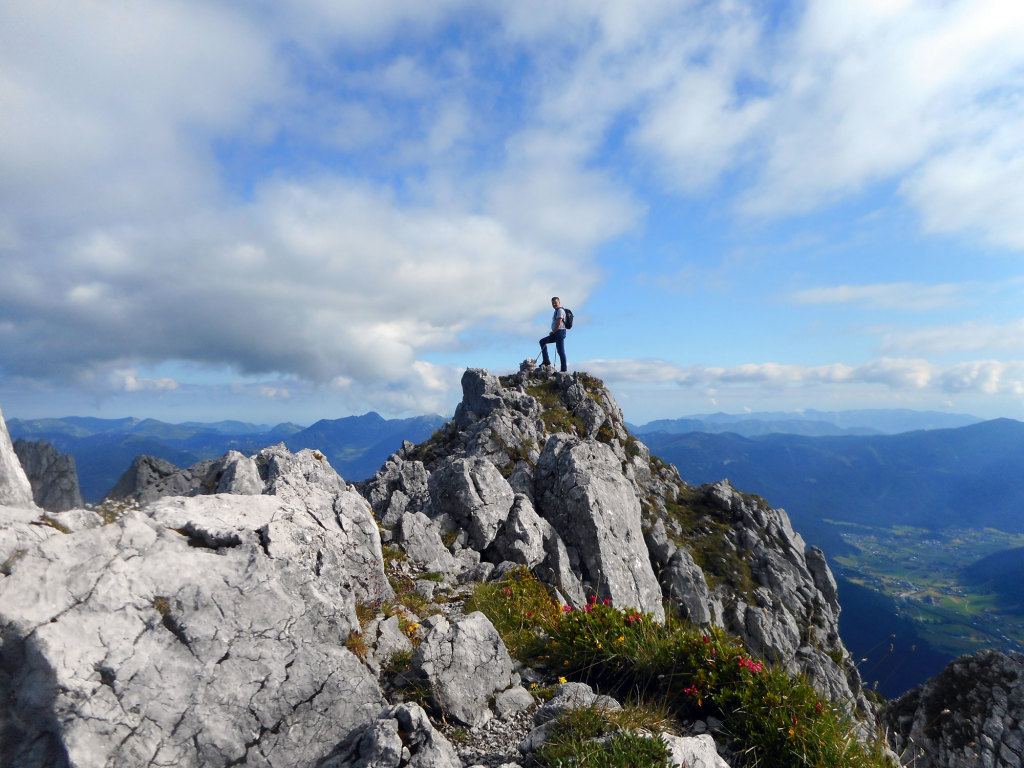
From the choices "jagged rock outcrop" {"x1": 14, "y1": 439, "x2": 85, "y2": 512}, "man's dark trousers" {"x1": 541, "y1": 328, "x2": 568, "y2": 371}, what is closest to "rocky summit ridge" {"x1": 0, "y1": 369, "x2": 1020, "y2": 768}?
"man's dark trousers" {"x1": 541, "y1": 328, "x2": 568, "y2": 371}

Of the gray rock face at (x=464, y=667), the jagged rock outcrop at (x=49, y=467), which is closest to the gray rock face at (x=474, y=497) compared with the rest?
the gray rock face at (x=464, y=667)

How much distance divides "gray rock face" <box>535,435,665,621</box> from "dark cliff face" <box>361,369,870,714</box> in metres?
0.08

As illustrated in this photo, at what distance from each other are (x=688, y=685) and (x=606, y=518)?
54.6ft

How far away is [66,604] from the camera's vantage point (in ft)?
22.2

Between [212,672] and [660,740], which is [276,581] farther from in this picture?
[660,740]

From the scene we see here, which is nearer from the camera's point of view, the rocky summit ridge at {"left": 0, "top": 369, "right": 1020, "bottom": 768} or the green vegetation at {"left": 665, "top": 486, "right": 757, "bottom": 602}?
the rocky summit ridge at {"left": 0, "top": 369, "right": 1020, "bottom": 768}

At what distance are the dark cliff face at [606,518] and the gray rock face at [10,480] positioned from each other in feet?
38.3

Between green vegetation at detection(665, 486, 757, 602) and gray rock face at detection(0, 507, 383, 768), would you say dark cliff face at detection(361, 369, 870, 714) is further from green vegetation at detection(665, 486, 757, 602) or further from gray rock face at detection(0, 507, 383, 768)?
gray rock face at detection(0, 507, 383, 768)

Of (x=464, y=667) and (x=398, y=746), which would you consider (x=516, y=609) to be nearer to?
(x=464, y=667)

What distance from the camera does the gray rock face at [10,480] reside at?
827 cm

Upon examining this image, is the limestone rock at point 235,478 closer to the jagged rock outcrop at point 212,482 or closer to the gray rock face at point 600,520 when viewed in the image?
the jagged rock outcrop at point 212,482

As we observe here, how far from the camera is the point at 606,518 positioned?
25734mm

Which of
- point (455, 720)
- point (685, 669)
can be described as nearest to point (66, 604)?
point (455, 720)

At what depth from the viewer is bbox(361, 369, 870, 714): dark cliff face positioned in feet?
73.9
